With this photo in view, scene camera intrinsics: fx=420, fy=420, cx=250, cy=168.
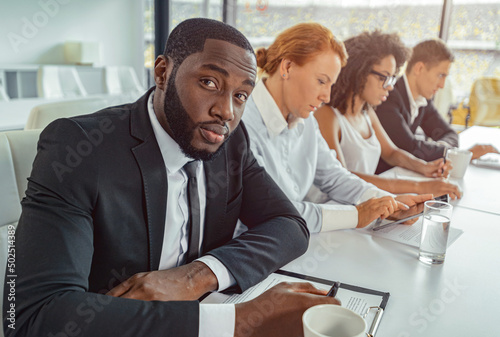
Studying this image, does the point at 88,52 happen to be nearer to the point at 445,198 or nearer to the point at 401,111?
the point at 401,111

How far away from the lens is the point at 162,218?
1.02 meters

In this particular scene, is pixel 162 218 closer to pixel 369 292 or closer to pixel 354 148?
pixel 369 292

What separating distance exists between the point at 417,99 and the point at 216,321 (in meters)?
2.84

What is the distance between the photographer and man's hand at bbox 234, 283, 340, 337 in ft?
2.51

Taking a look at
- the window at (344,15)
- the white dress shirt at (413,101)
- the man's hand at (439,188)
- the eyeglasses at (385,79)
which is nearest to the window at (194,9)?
the window at (344,15)

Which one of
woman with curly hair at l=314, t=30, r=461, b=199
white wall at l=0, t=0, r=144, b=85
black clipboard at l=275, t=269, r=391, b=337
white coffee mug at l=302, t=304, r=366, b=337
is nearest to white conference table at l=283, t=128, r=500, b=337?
black clipboard at l=275, t=269, r=391, b=337

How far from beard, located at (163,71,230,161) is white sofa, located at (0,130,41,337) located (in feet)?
1.15

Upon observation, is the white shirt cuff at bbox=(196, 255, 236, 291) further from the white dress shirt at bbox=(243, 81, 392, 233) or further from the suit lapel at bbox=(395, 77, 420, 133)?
the suit lapel at bbox=(395, 77, 420, 133)

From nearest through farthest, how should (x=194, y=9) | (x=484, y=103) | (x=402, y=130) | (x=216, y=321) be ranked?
(x=216, y=321) < (x=402, y=130) < (x=484, y=103) < (x=194, y=9)

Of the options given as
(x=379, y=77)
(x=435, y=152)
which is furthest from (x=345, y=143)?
(x=435, y=152)

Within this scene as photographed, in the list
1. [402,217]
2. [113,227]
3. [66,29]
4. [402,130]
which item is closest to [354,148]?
[402,130]

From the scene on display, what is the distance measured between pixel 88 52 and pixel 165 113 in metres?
6.68

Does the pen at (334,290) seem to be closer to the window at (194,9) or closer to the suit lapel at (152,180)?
the suit lapel at (152,180)

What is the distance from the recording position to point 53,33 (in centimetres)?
703
